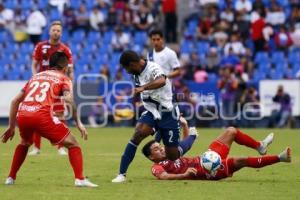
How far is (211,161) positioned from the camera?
13.2 metres

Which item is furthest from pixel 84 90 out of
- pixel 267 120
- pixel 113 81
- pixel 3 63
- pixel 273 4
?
pixel 273 4

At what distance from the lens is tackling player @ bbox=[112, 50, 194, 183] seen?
13.5 meters

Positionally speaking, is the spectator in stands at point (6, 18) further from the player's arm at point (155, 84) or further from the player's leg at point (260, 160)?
the player's leg at point (260, 160)

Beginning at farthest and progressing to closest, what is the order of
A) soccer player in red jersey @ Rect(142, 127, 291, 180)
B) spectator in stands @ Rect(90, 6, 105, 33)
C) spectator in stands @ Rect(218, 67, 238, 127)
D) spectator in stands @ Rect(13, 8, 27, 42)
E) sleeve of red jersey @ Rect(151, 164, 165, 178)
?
1. spectator in stands @ Rect(90, 6, 105, 33)
2. spectator in stands @ Rect(13, 8, 27, 42)
3. spectator in stands @ Rect(218, 67, 238, 127)
4. sleeve of red jersey @ Rect(151, 164, 165, 178)
5. soccer player in red jersey @ Rect(142, 127, 291, 180)

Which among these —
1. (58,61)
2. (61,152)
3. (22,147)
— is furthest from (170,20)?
(22,147)

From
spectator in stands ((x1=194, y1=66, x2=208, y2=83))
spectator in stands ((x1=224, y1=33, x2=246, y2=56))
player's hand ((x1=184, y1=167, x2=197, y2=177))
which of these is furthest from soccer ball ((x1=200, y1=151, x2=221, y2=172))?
spectator in stands ((x1=224, y1=33, x2=246, y2=56))

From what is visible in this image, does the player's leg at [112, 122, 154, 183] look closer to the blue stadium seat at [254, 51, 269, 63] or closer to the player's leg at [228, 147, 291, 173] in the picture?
the player's leg at [228, 147, 291, 173]

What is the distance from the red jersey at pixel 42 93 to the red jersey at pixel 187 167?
88.8 inches

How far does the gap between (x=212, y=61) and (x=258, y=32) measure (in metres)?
2.32

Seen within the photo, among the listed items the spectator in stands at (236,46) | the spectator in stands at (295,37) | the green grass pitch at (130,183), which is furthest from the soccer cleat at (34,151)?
the spectator in stands at (295,37)

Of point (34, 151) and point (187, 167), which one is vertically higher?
point (187, 167)

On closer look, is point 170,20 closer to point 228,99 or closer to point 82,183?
point 228,99

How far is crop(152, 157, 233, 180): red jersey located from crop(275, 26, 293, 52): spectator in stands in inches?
854

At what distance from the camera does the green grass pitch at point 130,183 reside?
11703mm
